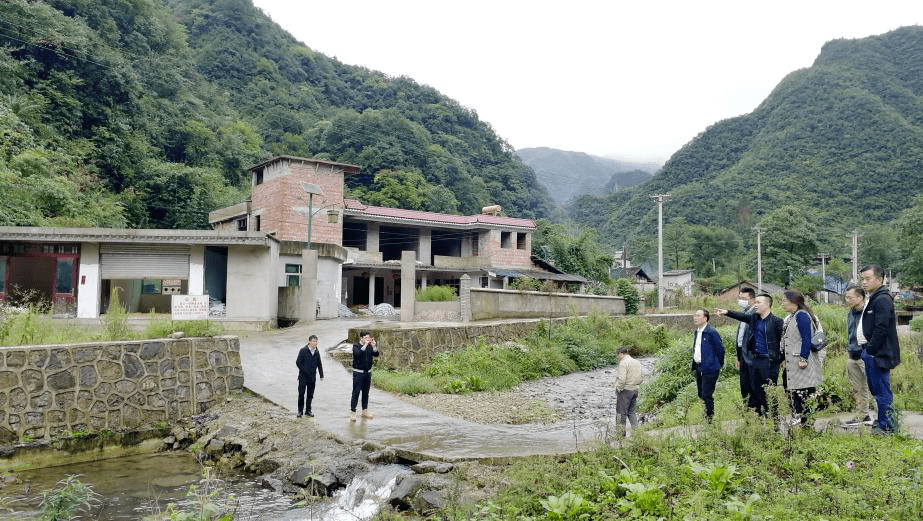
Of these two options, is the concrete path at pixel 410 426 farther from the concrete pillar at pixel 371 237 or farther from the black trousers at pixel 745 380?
the concrete pillar at pixel 371 237

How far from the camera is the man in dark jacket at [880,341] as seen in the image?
21.2 feet

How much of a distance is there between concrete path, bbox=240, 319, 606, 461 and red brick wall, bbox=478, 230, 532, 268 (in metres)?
27.2

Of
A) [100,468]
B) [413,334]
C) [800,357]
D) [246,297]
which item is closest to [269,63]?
[246,297]

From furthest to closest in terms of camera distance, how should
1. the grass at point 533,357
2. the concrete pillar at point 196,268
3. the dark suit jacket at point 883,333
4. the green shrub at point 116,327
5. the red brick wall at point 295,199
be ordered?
the red brick wall at point 295,199 < the concrete pillar at point 196,268 < the grass at point 533,357 < the green shrub at point 116,327 < the dark suit jacket at point 883,333

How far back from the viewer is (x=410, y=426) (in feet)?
31.3

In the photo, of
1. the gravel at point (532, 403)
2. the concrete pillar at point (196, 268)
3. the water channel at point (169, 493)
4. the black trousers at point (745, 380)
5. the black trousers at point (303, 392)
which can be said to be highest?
the concrete pillar at point (196, 268)

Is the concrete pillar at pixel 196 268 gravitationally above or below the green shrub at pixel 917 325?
above

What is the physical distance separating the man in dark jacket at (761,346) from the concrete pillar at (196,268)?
18.1m

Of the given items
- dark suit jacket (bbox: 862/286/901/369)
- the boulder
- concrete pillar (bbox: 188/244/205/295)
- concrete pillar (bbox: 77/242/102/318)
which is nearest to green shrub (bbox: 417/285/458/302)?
concrete pillar (bbox: 188/244/205/295)

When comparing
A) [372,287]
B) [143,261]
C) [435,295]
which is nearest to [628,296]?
[435,295]

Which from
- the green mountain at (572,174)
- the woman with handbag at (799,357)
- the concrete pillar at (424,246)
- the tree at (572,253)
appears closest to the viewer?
the woman with handbag at (799,357)

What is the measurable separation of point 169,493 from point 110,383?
3.51m

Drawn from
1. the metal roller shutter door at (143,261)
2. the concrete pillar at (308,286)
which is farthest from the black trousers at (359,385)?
the metal roller shutter door at (143,261)

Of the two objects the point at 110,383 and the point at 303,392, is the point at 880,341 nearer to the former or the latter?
the point at 303,392
